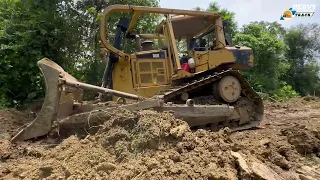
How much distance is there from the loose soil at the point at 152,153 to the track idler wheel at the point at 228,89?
6.30 ft

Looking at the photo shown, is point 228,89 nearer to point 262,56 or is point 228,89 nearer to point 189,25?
point 189,25

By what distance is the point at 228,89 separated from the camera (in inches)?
287

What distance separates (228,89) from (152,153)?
12.2 ft

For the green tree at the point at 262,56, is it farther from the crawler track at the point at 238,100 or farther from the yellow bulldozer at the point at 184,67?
the crawler track at the point at 238,100

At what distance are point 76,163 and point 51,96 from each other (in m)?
1.81

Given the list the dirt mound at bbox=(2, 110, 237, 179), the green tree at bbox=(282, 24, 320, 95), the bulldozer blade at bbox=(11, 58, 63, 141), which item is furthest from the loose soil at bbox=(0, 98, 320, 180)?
the green tree at bbox=(282, 24, 320, 95)

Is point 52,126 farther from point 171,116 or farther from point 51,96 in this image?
point 171,116

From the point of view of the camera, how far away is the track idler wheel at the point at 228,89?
7215mm

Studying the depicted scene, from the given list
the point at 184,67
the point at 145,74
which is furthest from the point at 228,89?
the point at 145,74

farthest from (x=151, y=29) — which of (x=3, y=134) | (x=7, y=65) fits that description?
(x=3, y=134)

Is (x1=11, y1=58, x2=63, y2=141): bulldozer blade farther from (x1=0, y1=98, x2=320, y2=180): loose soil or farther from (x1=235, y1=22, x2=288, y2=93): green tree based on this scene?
(x1=235, y1=22, x2=288, y2=93): green tree

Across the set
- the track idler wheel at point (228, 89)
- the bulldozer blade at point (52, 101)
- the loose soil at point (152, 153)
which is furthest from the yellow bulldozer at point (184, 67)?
the loose soil at point (152, 153)

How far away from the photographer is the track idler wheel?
23.7ft

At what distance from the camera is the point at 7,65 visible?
34.7 ft
